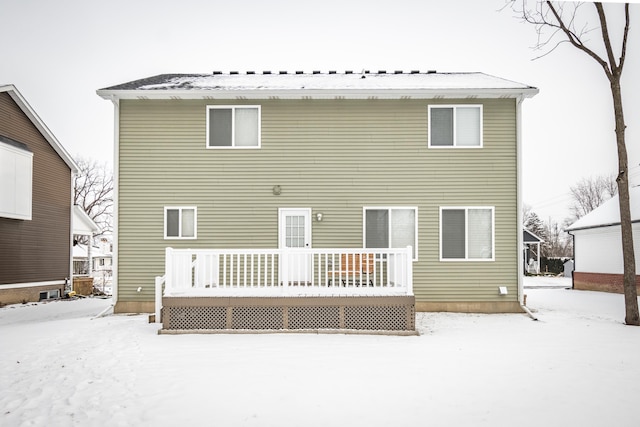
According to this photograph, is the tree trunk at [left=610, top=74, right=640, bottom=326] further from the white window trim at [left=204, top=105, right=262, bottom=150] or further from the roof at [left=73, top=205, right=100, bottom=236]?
the roof at [left=73, top=205, right=100, bottom=236]

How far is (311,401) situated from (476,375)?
2.16m

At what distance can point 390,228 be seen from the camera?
37.9 ft

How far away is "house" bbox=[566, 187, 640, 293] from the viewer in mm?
18453

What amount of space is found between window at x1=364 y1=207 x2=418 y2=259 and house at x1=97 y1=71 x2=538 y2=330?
27 millimetres

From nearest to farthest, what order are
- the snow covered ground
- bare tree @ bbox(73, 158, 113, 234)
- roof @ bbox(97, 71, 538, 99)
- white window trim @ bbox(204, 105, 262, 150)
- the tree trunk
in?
the snow covered ground < the tree trunk < roof @ bbox(97, 71, 538, 99) < white window trim @ bbox(204, 105, 262, 150) < bare tree @ bbox(73, 158, 113, 234)

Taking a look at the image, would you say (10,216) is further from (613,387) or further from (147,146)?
A: (613,387)

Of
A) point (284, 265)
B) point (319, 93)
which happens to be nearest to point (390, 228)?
point (319, 93)

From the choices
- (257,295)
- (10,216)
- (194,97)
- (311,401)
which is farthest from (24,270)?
(311,401)

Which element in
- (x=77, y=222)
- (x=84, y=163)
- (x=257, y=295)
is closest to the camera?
(x=257, y=295)

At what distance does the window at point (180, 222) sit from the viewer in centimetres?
1154

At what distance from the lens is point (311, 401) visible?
17.1ft

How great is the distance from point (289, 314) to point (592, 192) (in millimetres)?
52850

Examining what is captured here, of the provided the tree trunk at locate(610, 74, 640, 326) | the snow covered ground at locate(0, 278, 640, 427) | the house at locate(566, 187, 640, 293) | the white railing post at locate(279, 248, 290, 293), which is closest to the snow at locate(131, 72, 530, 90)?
the tree trunk at locate(610, 74, 640, 326)

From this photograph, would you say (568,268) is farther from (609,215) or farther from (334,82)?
(334,82)
